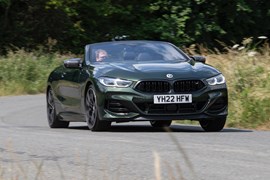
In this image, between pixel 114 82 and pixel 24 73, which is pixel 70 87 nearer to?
pixel 114 82

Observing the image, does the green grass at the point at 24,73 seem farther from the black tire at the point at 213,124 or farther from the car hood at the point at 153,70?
the car hood at the point at 153,70

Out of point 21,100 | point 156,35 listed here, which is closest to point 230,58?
point 21,100

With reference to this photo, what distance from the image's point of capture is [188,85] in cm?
1233

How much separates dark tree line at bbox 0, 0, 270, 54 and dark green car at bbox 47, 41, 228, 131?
30.2 metres

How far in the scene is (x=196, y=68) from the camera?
12.7m

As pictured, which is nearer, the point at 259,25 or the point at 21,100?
the point at 21,100

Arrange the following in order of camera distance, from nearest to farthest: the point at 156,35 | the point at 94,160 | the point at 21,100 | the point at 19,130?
the point at 94,160 → the point at 19,130 → the point at 21,100 → the point at 156,35

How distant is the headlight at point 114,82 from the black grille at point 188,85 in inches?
23.9

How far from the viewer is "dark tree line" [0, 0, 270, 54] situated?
4416cm

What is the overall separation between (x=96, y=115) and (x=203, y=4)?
33.7 meters

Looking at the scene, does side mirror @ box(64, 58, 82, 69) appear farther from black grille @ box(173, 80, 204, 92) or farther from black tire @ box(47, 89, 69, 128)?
black grille @ box(173, 80, 204, 92)

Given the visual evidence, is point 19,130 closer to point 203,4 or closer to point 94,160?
point 94,160

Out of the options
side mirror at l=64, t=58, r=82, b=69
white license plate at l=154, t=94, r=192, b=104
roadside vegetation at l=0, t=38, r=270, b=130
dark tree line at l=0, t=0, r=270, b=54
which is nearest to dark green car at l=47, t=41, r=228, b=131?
white license plate at l=154, t=94, r=192, b=104

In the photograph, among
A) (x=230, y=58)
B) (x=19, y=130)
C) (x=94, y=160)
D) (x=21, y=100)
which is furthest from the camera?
(x=21, y=100)
